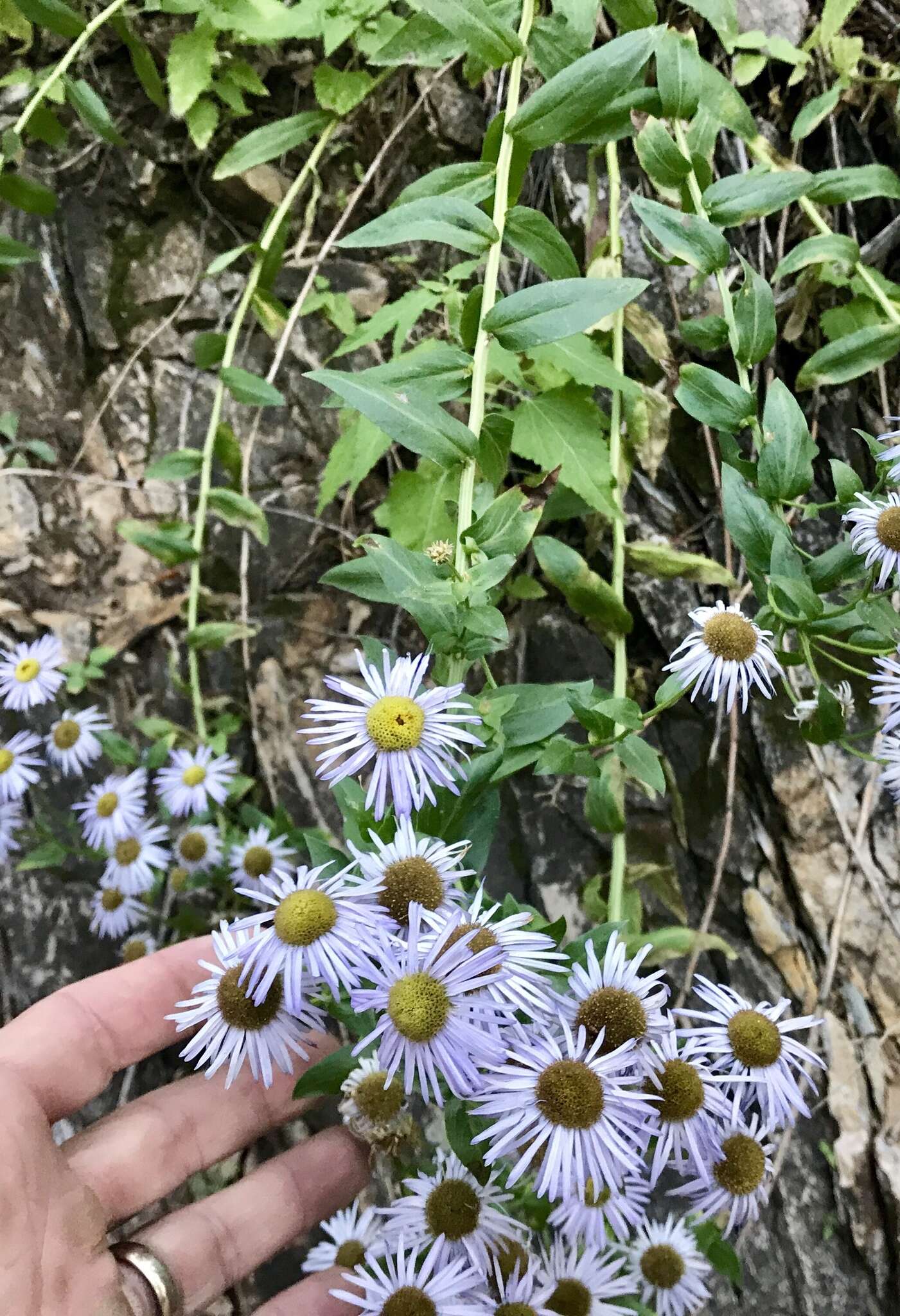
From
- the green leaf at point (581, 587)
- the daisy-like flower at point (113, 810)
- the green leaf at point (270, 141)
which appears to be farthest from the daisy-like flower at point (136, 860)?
the green leaf at point (270, 141)

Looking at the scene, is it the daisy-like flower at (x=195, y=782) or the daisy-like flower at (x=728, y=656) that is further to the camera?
the daisy-like flower at (x=195, y=782)

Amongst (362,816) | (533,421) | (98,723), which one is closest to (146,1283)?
(362,816)

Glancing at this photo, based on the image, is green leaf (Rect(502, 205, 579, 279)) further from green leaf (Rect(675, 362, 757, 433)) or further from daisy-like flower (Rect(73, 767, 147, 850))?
daisy-like flower (Rect(73, 767, 147, 850))

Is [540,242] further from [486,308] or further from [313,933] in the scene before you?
[313,933]

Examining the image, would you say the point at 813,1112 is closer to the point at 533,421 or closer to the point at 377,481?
the point at 533,421

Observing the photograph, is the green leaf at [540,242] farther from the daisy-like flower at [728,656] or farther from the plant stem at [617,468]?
the daisy-like flower at [728,656]

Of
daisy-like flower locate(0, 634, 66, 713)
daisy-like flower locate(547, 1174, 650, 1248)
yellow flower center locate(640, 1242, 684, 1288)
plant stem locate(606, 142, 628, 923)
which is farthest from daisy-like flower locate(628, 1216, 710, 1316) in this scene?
daisy-like flower locate(0, 634, 66, 713)

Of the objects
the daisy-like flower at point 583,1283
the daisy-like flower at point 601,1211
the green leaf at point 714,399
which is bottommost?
the daisy-like flower at point 583,1283
